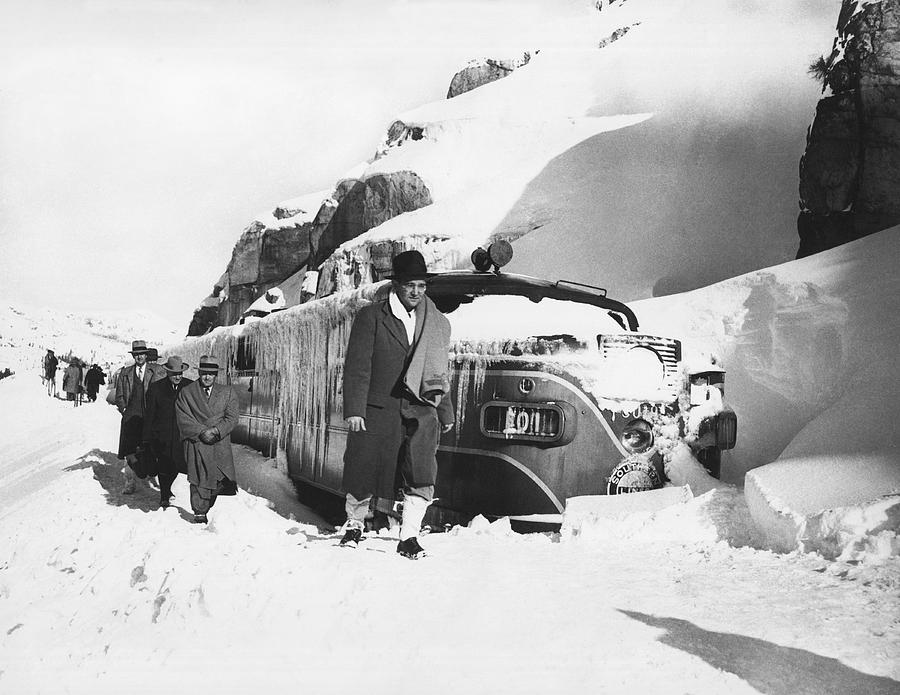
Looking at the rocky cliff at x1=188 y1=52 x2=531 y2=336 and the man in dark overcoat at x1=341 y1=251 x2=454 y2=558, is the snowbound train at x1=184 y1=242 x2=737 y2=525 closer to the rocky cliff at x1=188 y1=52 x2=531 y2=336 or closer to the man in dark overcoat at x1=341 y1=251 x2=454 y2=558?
the man in dark overcoat at x1=341 y1=251 x2=454 y2=558

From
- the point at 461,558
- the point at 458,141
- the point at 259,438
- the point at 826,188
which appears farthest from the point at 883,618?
the point at 458,141

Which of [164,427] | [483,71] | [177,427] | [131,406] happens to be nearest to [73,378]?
[131,406]

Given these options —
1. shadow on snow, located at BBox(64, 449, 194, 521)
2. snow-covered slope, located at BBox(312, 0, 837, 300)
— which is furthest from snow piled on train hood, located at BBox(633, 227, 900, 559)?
snow-covered slope, located at BBox(312, 0, 837, 300)

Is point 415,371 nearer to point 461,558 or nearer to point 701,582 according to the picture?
point 461,558

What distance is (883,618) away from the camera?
3127mm

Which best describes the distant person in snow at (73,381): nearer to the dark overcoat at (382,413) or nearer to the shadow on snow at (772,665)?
the dark overcoat at (382,413)

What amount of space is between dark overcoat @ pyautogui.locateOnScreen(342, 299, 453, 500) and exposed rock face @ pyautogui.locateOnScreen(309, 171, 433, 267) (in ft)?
120

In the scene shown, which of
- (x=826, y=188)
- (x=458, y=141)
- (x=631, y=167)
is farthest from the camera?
(x=458, y=141)

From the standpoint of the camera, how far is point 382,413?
14.4 feet

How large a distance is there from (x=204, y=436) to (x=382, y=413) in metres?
2.28

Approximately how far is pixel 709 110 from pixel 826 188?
12221 mm

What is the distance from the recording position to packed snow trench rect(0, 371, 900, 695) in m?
2.52

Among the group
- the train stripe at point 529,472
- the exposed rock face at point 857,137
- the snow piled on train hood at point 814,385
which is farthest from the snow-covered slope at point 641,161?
the train stripe at point 529,472

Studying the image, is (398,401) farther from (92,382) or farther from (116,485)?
(92,382)
